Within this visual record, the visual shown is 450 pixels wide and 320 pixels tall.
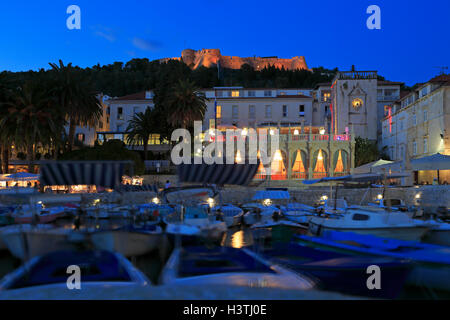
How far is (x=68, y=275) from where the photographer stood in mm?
10539

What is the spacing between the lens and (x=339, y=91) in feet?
206

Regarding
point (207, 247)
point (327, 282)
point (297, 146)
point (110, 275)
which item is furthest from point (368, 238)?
point (297, 146)

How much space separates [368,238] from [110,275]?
34.0ft

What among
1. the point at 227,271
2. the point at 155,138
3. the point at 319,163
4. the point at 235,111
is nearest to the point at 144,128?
the point at 155,138

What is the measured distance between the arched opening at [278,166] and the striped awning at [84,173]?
128 ft

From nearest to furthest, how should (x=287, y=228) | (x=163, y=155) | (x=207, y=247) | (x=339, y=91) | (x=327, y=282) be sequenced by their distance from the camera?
(x=327, y=282) → (x=207, y=247) → (x=287, y=228) → (x=339, y=91) → (x=163, y=155)

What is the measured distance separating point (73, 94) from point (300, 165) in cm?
3129

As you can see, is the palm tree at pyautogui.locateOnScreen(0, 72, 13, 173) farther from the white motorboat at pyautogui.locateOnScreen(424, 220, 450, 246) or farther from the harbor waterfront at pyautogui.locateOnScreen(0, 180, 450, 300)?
the white motorboat at pyautogui.locateOnScreen(424, 220, 450, 246)

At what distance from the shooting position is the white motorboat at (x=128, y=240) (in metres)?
12.7

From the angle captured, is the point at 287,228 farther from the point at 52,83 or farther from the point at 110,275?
the point at 52,83

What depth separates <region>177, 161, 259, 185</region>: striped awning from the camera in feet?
43.8

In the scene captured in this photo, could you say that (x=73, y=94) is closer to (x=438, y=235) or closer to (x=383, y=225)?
(x=383, y=225)

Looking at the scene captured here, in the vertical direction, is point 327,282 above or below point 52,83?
below
